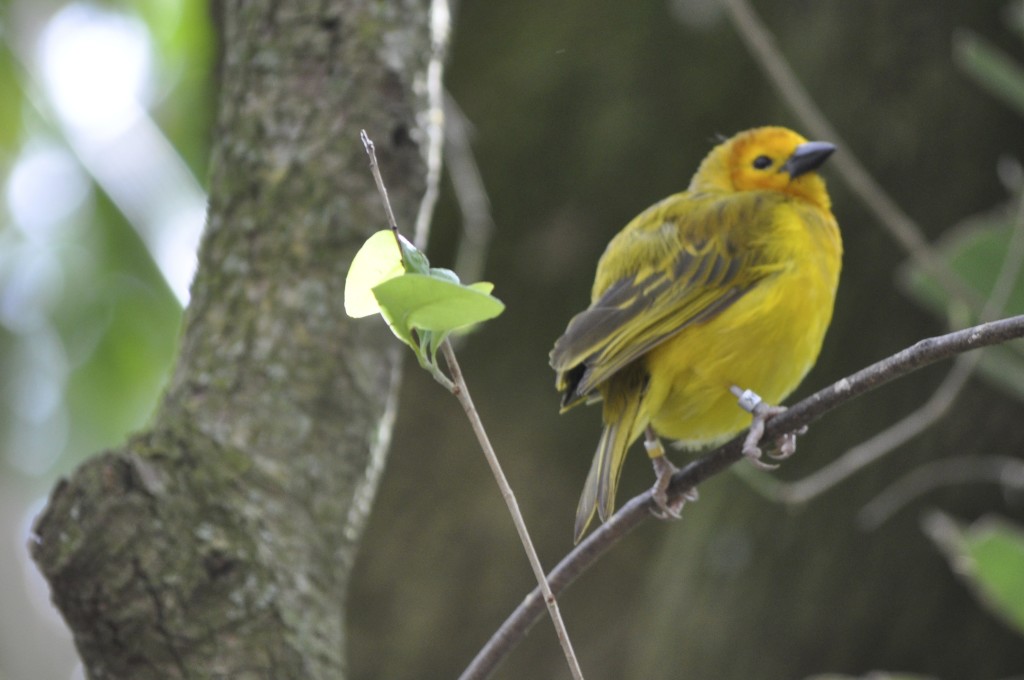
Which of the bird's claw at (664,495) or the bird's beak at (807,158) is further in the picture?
the bird's beak at (807,158)

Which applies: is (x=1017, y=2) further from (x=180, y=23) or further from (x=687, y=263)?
(x=180, y=23)

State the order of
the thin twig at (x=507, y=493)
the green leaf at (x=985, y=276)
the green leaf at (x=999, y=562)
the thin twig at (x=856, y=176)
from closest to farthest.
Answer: the thin twig at (x=507, y=493) < the green leaf at (x=999, y=562) < the thin twig at (x=856, y=176) < the green leaf at (x=985, y=276)

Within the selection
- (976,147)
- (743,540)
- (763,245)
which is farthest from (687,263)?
(976,147)

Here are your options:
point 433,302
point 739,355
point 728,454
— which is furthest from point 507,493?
point 739,355

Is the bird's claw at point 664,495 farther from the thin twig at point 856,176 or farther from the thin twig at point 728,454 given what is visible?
the thin twig at point 856,176

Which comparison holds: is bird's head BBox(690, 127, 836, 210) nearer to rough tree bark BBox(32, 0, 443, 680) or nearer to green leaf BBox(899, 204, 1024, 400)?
green leaf BBox(899, 204, 1024, 400)

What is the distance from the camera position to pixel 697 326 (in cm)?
298

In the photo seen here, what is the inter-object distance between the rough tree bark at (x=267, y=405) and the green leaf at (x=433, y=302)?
0.94 m

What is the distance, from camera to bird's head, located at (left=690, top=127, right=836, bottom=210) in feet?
11.9

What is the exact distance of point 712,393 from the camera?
2.91 meters

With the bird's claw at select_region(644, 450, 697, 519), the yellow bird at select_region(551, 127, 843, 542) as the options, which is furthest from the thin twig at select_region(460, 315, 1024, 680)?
the yellow bird at select_region(551, 127, 843, 542)

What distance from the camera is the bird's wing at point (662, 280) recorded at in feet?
9.23

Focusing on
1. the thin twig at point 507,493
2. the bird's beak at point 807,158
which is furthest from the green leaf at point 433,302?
the bird's beak at point 807,158

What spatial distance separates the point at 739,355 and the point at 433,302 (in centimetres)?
156
